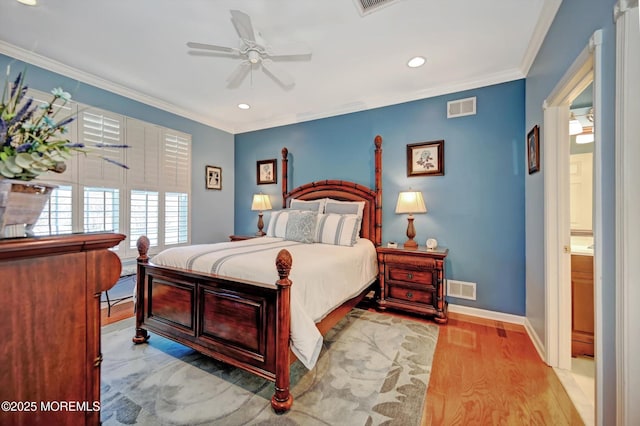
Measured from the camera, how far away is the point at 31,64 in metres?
2.64

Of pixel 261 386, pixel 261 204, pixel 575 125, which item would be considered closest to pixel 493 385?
pixel 261 386

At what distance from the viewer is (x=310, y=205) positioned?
3.80 meters

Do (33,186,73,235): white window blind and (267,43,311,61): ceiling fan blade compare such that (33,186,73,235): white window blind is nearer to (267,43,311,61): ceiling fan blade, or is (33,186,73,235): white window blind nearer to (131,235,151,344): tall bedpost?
(131,235,151,344): tall bedpost

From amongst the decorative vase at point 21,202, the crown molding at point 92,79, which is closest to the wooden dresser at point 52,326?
the decorative vase at point 21,202

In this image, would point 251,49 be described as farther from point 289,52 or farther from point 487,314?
point 487,314

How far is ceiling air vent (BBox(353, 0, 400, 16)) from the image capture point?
6.39 feet

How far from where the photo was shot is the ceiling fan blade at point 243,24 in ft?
5.80

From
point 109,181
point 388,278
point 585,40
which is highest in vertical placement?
point 585,40

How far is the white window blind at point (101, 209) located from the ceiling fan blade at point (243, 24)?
258 centimetres

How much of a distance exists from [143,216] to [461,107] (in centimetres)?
432

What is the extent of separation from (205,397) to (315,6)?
2.87 metres

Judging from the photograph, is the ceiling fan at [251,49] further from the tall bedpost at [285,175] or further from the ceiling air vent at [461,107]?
the ceiling air vent at [461,107]

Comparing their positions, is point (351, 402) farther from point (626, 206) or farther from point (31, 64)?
point (31, 64)

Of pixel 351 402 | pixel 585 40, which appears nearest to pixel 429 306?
pixel 351 402
